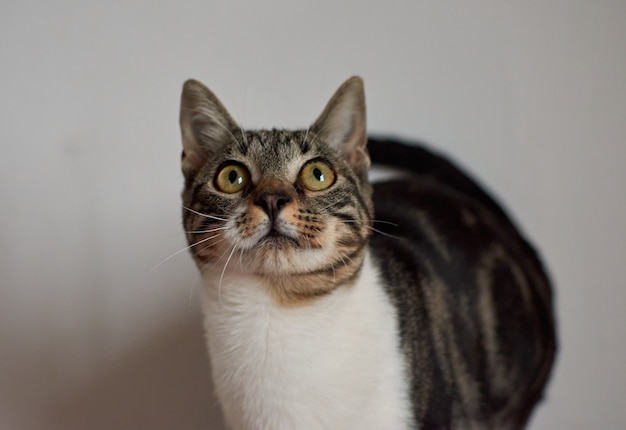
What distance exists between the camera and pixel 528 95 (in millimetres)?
1314

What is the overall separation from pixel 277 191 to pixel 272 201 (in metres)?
0.02

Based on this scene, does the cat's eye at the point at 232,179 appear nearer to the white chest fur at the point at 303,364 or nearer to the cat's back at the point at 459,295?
the white chest fur at the point at 303,364

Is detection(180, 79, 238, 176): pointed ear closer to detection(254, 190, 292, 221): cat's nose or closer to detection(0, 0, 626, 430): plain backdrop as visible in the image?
detection(254, 190, 292, 221): cat's nose

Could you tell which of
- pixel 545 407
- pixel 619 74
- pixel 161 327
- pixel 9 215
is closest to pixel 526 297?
pixel 545 407

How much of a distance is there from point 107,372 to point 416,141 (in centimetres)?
94

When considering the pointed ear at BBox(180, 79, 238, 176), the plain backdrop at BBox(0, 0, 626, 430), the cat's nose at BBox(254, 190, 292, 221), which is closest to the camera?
the cat's nose at BBox(254, 190, 292, 221)

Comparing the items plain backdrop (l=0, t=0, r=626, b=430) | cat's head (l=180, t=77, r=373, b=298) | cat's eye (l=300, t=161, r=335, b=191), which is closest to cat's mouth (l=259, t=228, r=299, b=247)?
cat's head (l=180, t=77, r=373, b=298)

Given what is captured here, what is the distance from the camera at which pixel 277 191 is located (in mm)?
786

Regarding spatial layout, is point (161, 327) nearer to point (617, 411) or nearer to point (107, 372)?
point (107, 372)

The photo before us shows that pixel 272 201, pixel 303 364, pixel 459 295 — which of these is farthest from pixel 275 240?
pixel 459 295

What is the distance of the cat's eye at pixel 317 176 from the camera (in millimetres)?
860

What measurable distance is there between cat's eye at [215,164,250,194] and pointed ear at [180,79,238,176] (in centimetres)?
9

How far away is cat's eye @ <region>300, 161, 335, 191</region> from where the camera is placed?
2.82 ft

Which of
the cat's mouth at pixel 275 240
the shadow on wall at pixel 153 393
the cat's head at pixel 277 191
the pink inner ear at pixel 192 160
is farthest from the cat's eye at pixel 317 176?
the shadow on wall at pixel 153 393
